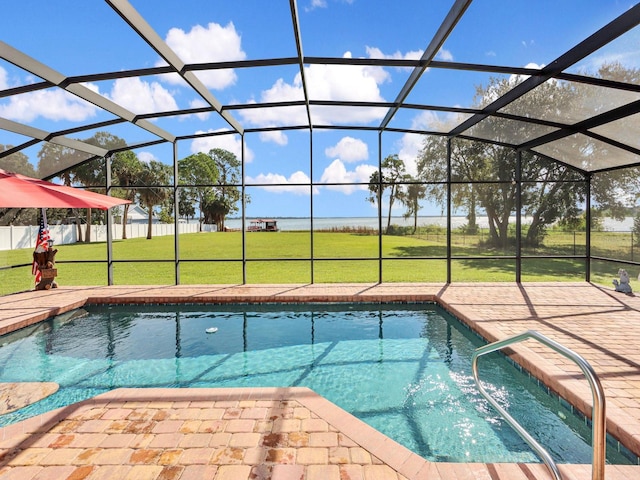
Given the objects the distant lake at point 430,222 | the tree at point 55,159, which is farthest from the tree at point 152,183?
the tree at point 55,159

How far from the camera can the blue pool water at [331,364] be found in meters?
3.07

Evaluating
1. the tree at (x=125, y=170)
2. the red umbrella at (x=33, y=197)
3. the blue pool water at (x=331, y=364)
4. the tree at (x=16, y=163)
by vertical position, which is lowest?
the blue pool water at (x=331, y=364)

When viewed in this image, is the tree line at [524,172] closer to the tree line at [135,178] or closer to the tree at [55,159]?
the tree line at [135,178]

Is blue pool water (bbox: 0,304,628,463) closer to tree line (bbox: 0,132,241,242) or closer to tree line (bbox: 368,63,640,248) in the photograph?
tree line (bbox: 368,63,640,248)

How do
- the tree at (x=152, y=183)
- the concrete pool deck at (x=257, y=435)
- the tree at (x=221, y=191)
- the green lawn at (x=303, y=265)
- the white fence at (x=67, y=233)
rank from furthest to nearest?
the tree at (x=221, y=191)
the tree at (x=152, y=183)
the white fence at (x=67, y=233)
the green lawn at (x=303, y=265)
the concrete pool deck at (x=257, y=435)

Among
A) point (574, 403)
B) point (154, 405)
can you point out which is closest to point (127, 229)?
point (154, 405)

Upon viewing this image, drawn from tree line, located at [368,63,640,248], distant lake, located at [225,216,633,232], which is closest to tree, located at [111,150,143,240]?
distant lake, located at [225,216,633,232]

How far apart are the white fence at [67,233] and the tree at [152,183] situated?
6.15 ft

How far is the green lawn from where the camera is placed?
1256cm

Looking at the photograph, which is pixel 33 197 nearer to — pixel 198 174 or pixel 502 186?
pixel 502 186

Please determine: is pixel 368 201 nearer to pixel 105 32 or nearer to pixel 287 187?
pixel 287 187

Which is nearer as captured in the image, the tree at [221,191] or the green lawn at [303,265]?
the green lawn at [303,265]

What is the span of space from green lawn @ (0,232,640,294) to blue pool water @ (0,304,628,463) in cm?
172

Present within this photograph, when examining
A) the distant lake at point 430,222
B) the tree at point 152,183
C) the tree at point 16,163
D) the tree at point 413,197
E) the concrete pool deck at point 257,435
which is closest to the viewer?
the concrete pool deck at point 257,435
